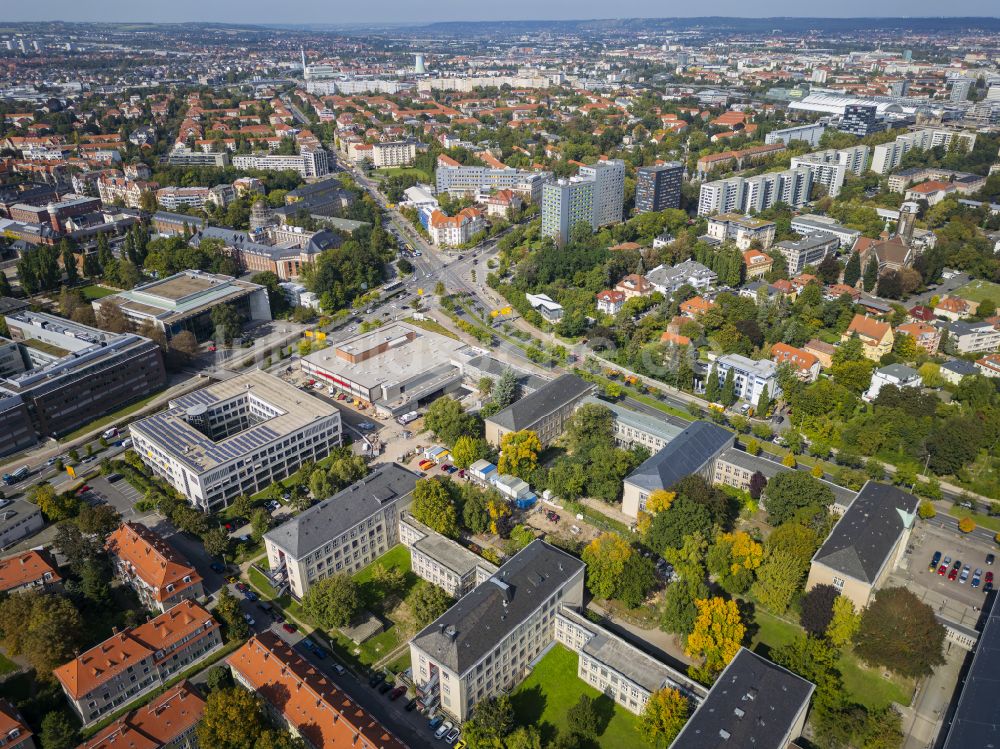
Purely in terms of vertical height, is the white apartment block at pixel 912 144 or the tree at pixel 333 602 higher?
the white apartment block at pixel 912 144

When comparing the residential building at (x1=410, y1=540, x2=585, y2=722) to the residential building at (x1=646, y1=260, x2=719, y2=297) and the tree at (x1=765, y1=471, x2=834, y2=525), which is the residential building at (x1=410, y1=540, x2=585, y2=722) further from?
the residential building at (x1=646, y1=260, x2=719, y2=297)

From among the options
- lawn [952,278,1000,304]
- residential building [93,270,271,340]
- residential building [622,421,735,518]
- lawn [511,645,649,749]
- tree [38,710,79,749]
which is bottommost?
lawn [511,645,649,749]

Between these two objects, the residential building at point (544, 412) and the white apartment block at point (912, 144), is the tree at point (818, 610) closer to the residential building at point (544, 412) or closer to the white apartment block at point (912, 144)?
the residential building at point (544, 412)

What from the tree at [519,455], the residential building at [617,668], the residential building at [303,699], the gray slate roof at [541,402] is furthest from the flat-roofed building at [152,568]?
the gray slate roof at [541,402]

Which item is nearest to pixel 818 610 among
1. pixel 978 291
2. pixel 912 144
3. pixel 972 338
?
pixel 972 338

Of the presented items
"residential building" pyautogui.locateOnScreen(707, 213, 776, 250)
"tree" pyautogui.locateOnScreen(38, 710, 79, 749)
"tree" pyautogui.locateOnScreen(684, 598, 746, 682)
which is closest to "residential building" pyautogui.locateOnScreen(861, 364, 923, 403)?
"tree" pyautogui.locateOnScreen(684, 598, 746, 682)

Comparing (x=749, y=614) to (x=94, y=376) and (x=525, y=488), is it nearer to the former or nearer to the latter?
(x=525, y=488)
